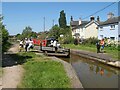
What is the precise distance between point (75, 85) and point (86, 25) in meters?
52.5

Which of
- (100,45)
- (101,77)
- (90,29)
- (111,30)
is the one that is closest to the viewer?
(101,77)

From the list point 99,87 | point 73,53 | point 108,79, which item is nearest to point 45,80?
point 99,87

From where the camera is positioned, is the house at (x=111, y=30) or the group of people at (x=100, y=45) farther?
the house at (x=111, y=30)

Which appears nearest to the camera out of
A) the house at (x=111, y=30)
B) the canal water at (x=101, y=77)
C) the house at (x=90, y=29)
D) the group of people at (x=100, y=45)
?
the canal water at (x=101, y=77)

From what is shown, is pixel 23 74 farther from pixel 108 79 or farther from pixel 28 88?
pixel 108 79

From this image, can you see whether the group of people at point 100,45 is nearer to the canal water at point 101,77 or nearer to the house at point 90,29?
the canal water at point 101,77

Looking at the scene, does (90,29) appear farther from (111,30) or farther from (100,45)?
(100,45)

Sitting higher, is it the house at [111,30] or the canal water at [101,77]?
the house at [111,30]

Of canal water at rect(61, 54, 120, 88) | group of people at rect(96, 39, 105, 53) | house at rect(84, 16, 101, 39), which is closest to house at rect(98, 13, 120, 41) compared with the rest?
house at rect(84, 16, 101, 39)

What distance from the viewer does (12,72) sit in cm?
1435

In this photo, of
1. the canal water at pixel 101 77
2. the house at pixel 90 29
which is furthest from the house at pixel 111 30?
the canal water at pixel 101 77

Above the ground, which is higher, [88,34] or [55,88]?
[88,34]

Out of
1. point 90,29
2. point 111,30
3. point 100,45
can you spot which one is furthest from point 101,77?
point 90,29

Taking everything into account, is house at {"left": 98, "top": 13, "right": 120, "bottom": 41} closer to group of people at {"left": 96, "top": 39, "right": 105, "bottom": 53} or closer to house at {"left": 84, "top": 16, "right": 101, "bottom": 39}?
house at {"left": 84, "top": 16, "right": 101, "bottom": 39}
